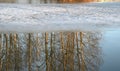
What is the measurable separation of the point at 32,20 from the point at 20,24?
188 centimetres

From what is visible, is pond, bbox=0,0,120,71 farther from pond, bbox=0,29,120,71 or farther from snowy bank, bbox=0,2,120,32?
snowy bank, bbox=0,2,120,32

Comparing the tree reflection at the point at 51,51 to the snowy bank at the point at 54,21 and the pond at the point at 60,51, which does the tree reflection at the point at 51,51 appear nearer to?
the pond at the point at 60,51

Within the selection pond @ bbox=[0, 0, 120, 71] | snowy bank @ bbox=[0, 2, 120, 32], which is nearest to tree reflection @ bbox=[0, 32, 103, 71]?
pond @ bbox=[0, 0, 120, 71]

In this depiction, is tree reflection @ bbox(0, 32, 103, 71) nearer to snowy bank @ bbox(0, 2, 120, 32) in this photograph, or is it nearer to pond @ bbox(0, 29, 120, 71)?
pond @ bbox(0, 29, 120, 71)

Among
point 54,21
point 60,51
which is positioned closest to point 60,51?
point 60,51

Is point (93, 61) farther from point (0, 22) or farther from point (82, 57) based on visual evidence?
point (0, 22)

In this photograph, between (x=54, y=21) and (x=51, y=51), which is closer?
(x=51, y=51)

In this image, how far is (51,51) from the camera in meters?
12.4

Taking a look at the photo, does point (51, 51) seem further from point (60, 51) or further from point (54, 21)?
point (54, 21)

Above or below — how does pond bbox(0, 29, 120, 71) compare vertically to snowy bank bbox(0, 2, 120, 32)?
above

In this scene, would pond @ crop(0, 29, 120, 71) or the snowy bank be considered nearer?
pond @ crop(0, 29, 120, 71)

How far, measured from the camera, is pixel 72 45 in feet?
43.9

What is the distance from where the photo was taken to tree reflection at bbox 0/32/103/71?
1038 centimetres

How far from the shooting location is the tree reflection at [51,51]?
10.4 metres
